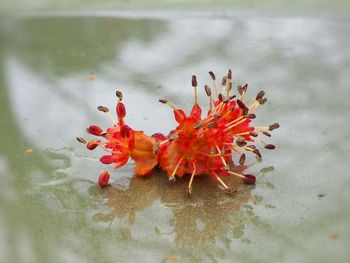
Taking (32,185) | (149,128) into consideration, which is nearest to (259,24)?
(149,128)

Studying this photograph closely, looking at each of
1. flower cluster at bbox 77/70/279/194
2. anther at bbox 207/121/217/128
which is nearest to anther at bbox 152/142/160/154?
flower cluster at bbox 77/70/279/194

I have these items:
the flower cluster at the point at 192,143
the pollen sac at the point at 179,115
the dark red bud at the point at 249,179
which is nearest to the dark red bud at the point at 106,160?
the flower cluster at the point at 192,143

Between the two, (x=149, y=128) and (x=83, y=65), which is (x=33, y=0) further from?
(x=149, y=128)

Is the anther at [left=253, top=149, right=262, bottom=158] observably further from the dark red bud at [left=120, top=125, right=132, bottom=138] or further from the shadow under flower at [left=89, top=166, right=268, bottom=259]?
the dark red bud at [left=120, top=125, right=132, bottom=138]

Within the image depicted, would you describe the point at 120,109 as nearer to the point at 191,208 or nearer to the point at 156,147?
the point at 156,147

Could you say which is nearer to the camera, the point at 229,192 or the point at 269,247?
the point at 269,247

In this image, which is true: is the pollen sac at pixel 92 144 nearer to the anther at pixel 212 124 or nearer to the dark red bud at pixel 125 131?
the dark red bud at pixel 125 131

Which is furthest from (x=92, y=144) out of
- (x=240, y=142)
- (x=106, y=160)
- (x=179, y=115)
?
(x=240, y=142)
